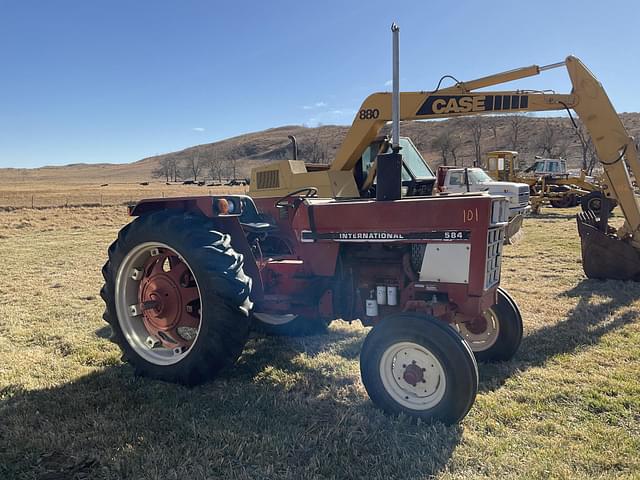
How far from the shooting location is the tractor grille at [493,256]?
10.6ft

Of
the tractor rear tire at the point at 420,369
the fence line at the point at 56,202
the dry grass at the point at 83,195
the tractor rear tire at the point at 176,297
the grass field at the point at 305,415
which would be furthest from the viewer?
the dry grass at the point at 83,195

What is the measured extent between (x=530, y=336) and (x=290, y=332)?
2.33 metres

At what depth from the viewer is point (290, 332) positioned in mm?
4766

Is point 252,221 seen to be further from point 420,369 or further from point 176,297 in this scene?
point 420,369

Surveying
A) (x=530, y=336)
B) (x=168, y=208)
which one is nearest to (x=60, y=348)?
(x=168, y=208)

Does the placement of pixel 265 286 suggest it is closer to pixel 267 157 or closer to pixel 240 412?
pixel 240 412

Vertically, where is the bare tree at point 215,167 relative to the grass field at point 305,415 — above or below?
above

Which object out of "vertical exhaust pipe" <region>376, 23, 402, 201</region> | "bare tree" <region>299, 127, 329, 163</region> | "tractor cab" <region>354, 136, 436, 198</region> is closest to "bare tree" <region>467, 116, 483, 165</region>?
"bare tree" <region>299, 127, 329, 163</region>

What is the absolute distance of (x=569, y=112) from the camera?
6.59 metres

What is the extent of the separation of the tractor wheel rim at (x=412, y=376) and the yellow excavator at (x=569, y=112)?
333 cm

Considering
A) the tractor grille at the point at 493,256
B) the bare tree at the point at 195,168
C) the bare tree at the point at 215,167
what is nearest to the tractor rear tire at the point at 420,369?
the tractor grille at the point at 493,256

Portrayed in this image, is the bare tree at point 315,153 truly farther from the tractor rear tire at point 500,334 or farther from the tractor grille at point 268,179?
the tractor rear tire at point 500,334

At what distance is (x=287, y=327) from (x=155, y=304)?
1.41 metres

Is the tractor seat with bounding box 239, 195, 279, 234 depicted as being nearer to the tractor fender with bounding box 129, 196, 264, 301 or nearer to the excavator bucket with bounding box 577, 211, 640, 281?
the tractor fender with bounding box 129, 196, 264, 301
